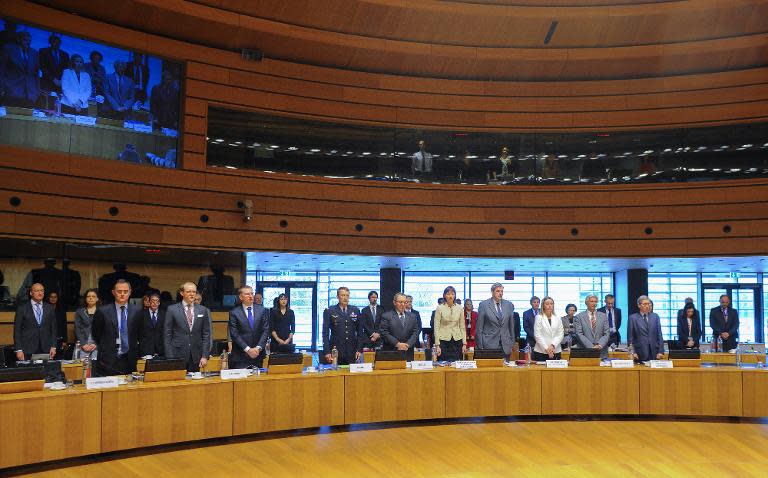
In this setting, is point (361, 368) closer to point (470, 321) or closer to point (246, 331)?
point (246, 331)

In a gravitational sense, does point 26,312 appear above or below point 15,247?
below

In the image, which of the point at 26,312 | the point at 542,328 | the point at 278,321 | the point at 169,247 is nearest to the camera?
the point at 26,312

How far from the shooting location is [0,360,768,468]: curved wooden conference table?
517 cm

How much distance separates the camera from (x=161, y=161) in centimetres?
959

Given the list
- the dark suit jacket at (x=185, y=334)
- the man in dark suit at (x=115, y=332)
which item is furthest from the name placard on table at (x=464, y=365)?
the man in dark suit at (x=115, y=332)

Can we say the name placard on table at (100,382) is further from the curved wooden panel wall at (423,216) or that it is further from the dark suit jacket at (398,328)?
the curved wooden panel wall at (423,216)

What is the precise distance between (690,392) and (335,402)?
11.5ft

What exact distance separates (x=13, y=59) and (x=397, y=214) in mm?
5312

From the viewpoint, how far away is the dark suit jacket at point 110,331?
6.17 metres

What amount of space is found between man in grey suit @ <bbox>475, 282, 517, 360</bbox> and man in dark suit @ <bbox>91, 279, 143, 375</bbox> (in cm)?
347

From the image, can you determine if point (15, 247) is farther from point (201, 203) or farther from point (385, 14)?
point (385, 14)

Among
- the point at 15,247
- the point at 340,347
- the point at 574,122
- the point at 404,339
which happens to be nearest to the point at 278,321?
the point at 340,347

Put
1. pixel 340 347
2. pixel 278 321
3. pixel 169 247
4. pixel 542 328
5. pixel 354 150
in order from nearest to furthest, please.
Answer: pixel 542 328, pixel 340 347, pixel 278 321, pixel 169 247, pixel 354 150

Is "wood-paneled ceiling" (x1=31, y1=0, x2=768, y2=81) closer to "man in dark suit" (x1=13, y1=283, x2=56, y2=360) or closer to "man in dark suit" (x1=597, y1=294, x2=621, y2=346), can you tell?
"man in dark suit" (x1=597, y1=294, x2=621, y2=346)
